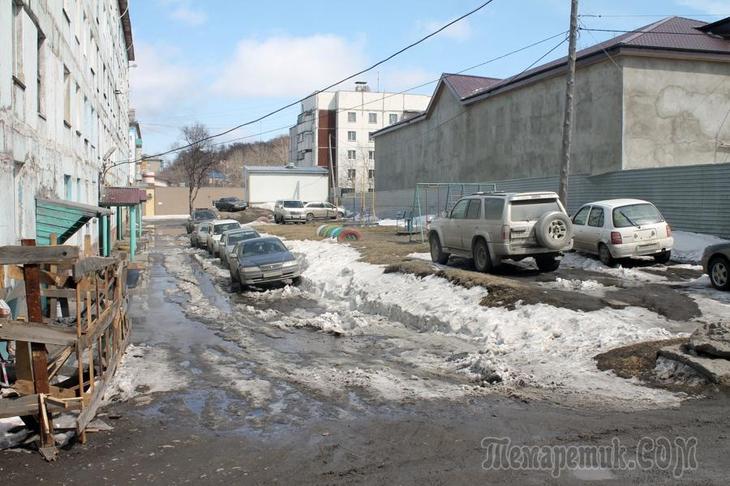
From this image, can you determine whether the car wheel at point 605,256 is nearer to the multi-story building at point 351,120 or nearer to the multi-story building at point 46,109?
the multi-story building at point 46,109

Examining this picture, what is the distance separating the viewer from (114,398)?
690cm

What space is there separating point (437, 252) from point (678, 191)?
766cm

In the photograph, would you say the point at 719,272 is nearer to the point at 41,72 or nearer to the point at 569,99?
the point at 569,99

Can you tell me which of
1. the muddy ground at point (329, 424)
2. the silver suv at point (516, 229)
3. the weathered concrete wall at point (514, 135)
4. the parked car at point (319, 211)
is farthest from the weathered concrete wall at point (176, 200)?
the muddy ground at point (329, 424)

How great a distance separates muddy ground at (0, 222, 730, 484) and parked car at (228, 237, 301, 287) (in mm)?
6838

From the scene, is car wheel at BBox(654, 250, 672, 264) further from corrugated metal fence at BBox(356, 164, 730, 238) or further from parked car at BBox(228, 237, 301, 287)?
parked car at BBox(228, 237, 301, 287)

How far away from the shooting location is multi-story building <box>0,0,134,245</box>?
31.4ft

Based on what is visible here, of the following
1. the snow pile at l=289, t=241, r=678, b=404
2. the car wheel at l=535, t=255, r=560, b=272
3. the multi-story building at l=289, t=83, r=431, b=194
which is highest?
the multi-story building at l=289, t=83, r=431, b=194

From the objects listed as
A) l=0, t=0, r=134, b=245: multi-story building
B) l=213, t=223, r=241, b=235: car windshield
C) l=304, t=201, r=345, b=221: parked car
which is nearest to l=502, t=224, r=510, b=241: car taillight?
l=0, t=0, r=134, b=245: multi-story building

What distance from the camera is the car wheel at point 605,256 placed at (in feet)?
49.2

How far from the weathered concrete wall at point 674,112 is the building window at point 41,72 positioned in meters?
18.5

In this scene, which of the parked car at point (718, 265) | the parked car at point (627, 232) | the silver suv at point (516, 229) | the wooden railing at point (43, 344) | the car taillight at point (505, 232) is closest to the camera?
the wooden railing at point (43, 344)

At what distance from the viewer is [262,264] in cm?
1716

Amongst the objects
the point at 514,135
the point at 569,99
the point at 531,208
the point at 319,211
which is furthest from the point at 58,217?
the point at 319,211
